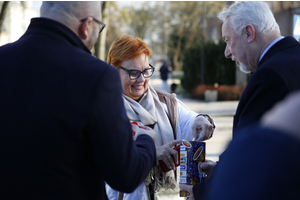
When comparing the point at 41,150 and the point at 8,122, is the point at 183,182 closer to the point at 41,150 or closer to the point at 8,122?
the point at 41,150

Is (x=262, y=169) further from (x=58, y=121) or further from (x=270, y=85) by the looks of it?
(x=270, y=85)

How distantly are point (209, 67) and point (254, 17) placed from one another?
16284mm

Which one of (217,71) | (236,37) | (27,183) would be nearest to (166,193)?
(236,37)

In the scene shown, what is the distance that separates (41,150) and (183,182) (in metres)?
1.00

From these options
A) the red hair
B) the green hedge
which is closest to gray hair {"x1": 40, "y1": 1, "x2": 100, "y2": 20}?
the red hair

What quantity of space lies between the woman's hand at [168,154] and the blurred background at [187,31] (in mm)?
1154

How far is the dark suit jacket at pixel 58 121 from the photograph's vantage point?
1.42 meters

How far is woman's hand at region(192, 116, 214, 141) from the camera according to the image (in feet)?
7.98

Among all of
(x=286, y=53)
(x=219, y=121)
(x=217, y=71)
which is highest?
(x=286, y=53)

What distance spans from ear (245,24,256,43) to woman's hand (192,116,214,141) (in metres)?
0.70

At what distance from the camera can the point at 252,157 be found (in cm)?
77

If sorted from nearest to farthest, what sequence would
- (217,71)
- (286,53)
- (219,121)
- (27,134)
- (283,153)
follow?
1. (283,153)
2. (27,134)
3. (286,53)
4. (219,121)
5. (217,71)

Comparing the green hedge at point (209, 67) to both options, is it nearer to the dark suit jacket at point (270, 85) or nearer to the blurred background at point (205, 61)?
the blurred background at point (205, 61)

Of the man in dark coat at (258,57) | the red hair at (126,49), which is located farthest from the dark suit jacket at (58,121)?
the red hair at (126,49)
